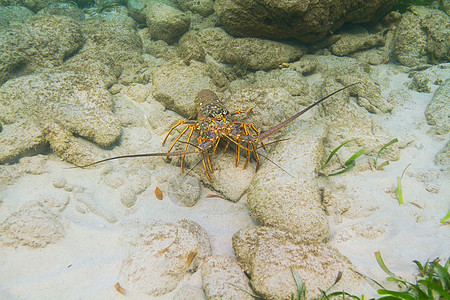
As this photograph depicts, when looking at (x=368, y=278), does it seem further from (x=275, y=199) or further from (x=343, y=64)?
(x=343, y=64)

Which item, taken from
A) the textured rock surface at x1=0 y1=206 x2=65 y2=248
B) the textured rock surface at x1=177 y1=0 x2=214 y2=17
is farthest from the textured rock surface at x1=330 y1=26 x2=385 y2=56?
the textured rock surface at x1=0 y1=206 x2=65 y2=248

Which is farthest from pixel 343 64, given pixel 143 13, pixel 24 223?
pixel 24 223

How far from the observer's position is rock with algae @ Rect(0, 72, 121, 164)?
10.7ft

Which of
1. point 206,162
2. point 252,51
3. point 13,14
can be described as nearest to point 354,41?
point 252,51

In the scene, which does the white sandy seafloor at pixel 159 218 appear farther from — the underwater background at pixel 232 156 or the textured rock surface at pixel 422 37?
the textured rock surface at pixel 422 37

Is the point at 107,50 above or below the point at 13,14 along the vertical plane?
above

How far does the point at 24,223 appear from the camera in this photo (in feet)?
7.63

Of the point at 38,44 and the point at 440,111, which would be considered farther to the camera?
the point at 38,44

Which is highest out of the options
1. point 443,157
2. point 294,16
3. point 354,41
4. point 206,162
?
point 294,16

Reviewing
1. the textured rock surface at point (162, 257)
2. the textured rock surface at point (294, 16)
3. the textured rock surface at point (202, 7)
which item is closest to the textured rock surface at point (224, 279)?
the textured rock surface at point (162, 257)

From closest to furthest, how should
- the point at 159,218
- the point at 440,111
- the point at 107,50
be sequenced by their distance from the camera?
the point at 159,218 → the point at 440,111 → the point at 107,50

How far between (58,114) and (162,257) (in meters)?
2.73

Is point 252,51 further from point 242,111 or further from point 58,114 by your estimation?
point 58,114

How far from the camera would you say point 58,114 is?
3465mm
